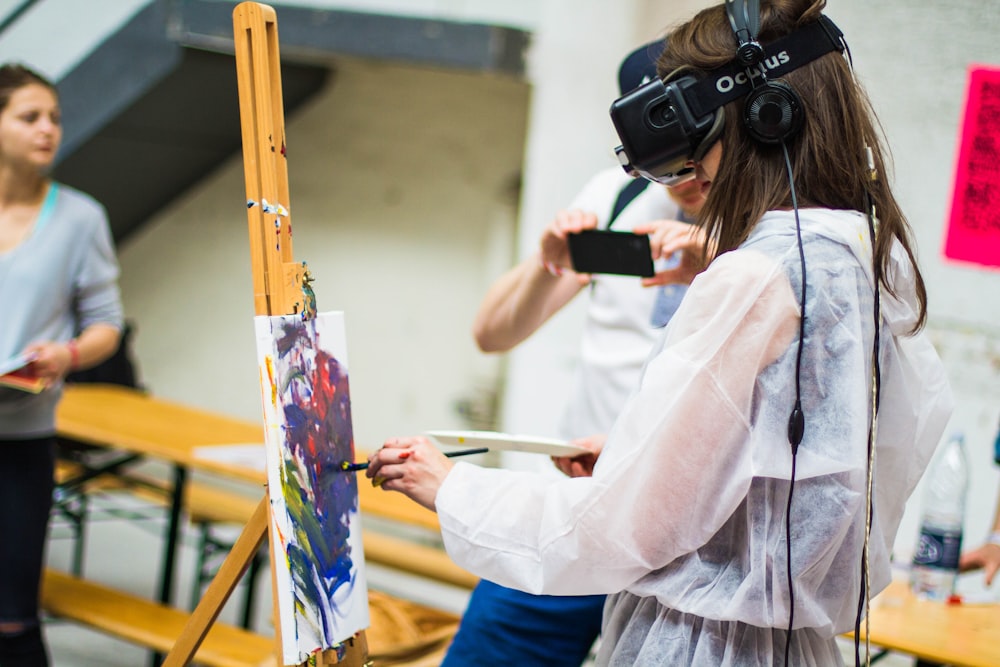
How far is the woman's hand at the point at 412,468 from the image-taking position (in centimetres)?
121

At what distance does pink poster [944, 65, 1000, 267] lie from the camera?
2826 mm

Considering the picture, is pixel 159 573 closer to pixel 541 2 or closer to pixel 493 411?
pixel 493 411

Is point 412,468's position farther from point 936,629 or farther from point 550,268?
point 936,629

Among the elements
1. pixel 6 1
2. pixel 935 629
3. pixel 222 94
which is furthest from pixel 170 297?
pixel 935 629

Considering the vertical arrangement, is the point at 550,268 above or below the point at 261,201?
below

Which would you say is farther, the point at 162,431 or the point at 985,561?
the point at 162,431

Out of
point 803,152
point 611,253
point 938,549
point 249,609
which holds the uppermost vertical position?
point 803,152

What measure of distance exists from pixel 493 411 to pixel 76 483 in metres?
1.86

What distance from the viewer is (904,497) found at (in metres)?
1.18

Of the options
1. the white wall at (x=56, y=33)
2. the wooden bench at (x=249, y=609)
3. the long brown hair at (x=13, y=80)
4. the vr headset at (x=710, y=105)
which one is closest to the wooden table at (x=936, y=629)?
the wooden bench at (x=249, y=609)

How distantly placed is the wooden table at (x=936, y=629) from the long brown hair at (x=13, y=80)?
2.25 metres

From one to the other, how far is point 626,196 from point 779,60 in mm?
774

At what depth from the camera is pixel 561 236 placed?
1.66 metres

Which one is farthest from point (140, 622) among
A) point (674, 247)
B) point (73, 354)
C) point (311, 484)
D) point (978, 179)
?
point (978, 179)
